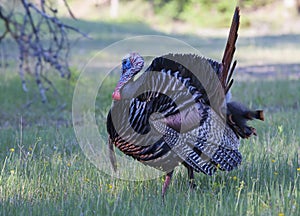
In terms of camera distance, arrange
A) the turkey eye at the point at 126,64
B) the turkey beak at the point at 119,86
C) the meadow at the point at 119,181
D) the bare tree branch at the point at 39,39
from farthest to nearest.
→ the bare tree branch at the point at 39,39
the turkey eye at the point at 126,64
the turkey beak at the point at 119,86
the meadow at the point at 119,181

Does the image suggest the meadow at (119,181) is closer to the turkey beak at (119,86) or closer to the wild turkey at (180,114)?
the wild turkey at (180,114)

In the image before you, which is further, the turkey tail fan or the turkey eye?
the turkey eye

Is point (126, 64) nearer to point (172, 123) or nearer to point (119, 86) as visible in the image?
point (119, 86)

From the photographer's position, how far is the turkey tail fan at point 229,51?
197 inches

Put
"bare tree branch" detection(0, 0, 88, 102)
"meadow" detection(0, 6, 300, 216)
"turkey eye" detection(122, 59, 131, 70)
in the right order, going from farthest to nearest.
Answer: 1. "bare tree branch" detection(0, 0, 88, 102)
2. "turkey eye" detection(122, 59, 131, 70)
3. "meadow" detection(0, 6, 300, 216)

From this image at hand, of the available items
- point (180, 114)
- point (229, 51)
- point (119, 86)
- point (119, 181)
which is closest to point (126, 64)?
point (119, 86)

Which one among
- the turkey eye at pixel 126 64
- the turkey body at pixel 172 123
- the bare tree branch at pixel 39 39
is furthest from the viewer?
the bare tree branch at pixel 39 39

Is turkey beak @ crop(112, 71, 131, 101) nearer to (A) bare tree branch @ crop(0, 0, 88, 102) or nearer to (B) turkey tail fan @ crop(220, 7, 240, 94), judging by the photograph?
(B) turkey tail fan @ crop(220, 7, 240, 94)

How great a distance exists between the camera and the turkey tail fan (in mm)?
5000

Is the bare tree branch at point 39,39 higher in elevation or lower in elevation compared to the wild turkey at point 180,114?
higher

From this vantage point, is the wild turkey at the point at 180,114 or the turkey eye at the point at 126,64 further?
the turkey eye at the point at 126,64

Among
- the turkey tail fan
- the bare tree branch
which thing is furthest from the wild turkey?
the bare tree branch

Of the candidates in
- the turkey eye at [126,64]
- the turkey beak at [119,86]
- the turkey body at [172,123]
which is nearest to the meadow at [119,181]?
the turkey body at [172,123]

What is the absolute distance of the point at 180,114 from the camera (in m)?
4.95
